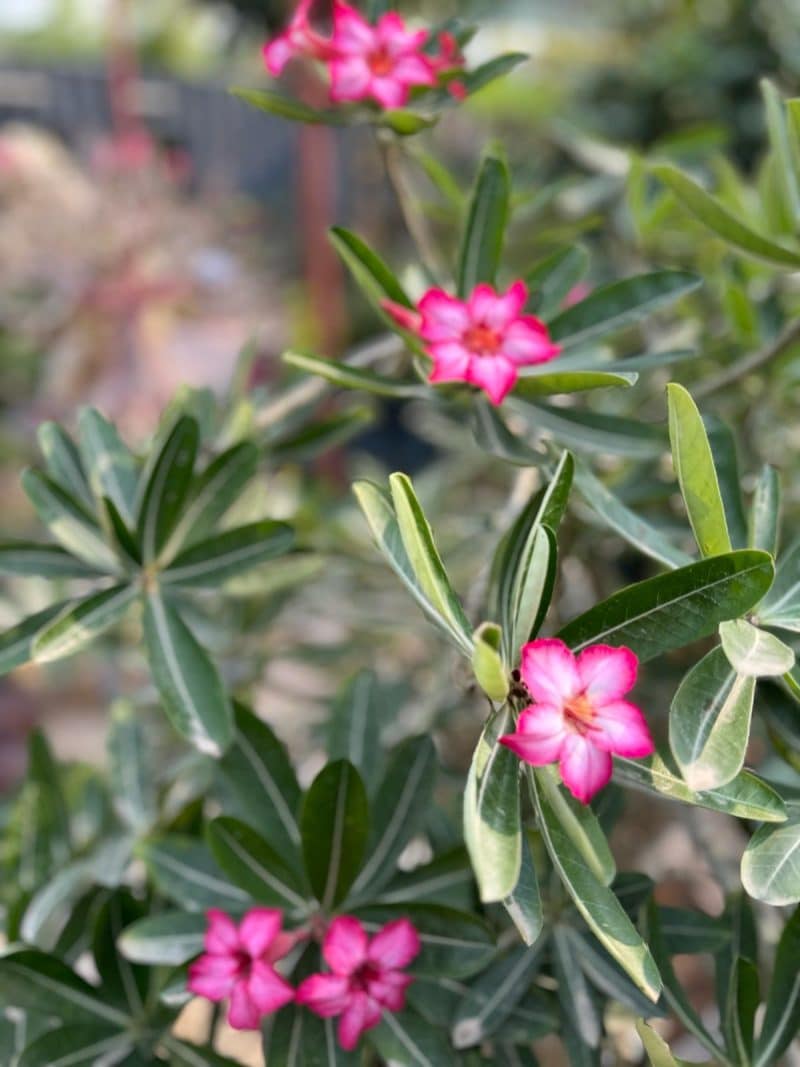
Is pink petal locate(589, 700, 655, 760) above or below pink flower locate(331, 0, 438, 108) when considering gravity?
below

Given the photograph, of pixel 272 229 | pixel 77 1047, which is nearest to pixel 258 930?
pixel 77 1047

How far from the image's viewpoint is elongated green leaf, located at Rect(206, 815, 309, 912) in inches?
19.9

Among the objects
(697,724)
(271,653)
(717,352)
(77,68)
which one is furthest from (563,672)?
(77,68)

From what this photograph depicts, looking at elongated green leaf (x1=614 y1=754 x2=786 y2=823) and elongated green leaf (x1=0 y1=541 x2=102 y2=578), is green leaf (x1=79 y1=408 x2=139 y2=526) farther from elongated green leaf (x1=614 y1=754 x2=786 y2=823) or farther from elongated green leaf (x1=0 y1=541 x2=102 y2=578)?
elongated green leaf (x1=614 y1=754 x2=786 y2=823)

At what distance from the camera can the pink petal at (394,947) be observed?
485 millimetres

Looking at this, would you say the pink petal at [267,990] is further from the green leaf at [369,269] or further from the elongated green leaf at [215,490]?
the green leaf at [369,269]

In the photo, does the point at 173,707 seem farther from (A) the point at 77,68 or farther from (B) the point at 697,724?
(A) the point at 77,68

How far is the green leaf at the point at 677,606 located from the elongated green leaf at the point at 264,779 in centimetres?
22

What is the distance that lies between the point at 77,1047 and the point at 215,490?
0.31 meters

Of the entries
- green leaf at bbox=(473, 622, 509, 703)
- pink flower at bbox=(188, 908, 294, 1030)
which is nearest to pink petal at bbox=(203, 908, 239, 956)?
pink flower at bbox=(188, 908, 294, 1030)

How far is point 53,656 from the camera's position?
0.51 metres

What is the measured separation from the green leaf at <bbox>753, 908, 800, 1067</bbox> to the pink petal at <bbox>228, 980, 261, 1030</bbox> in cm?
25

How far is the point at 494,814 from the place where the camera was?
0.37 metres

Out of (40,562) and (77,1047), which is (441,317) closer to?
(40,562)
